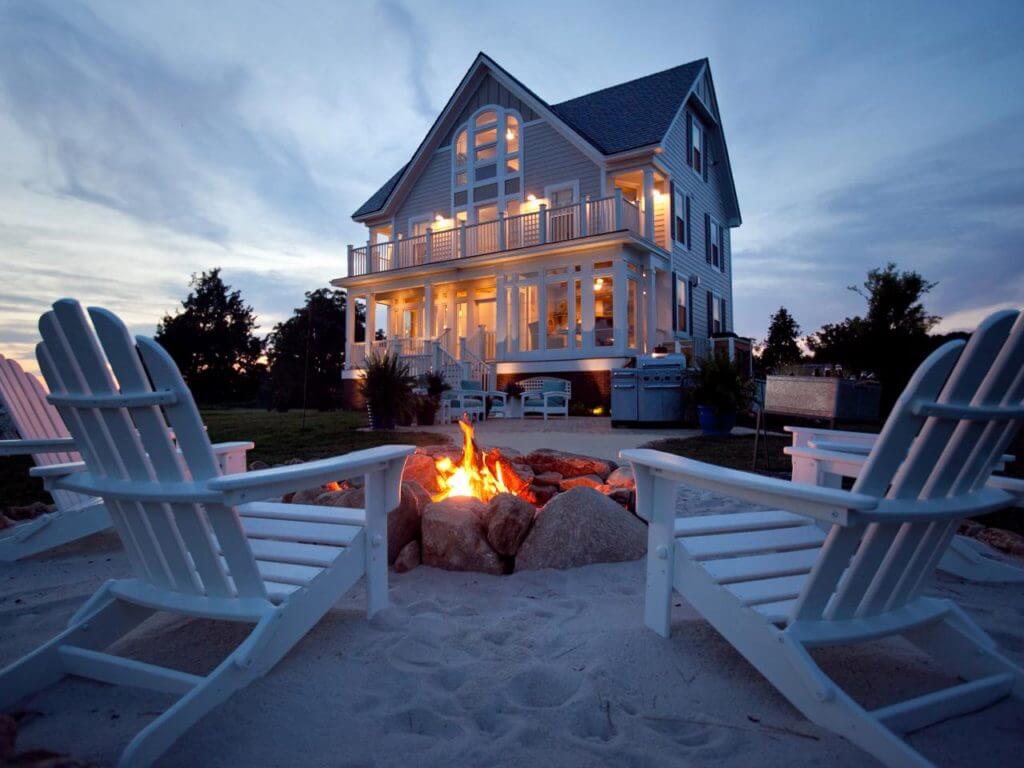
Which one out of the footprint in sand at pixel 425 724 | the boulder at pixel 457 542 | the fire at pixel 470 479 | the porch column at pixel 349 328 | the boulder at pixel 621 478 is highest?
the porch column at pixel 349 328

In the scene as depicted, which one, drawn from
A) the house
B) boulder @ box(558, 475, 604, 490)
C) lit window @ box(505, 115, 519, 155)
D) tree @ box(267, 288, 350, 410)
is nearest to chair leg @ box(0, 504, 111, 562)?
boulder @ box(558, 475, 604, 490)

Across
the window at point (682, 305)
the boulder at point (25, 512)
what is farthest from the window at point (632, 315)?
the boulder at point (25, 512)

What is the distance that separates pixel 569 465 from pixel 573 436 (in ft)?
14.8

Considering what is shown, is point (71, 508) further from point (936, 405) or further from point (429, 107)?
point (429, 107)

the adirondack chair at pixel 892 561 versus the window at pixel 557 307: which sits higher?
the window at pixel 557 307

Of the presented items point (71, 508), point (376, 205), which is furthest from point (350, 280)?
point (71, 508)

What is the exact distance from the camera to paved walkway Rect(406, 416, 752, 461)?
762 cm

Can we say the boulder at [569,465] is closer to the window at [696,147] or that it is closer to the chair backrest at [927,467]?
the chair backrest at [927,467]

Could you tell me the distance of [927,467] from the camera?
1396 mm

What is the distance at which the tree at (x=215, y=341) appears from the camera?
3391 centimetres

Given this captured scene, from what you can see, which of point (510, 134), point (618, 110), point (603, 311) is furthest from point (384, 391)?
point (618, 110)

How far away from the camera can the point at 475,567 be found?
9.73ft

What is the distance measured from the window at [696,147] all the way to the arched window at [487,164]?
5.76 meters

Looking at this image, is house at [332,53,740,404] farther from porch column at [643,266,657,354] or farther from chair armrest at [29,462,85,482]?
chair armrest at [29,462,85,482]
